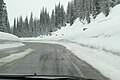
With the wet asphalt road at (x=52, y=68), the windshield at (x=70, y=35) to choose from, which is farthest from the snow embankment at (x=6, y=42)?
the wet asphalt road at (x=52, y=68)

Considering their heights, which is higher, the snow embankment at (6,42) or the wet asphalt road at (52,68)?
the snow embankment at (6,42)

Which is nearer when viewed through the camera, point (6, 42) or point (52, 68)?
point (52, 68)

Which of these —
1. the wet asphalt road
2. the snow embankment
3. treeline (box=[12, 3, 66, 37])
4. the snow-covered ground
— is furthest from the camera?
treeline (box=[12, 3, 66, 37])

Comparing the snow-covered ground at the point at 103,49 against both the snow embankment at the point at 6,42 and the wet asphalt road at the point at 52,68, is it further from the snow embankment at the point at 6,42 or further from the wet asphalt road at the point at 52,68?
the snow embankment at the point at 6,42

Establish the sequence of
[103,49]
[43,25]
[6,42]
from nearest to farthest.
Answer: [103,49] → [6,42] → [43,25]

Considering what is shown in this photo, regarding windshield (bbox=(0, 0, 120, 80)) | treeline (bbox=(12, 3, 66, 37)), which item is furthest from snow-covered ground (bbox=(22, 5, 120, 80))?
treeline (bbox=(12, 3, 66, 37))

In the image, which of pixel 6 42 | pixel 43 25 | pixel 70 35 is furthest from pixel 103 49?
pixel 43 25

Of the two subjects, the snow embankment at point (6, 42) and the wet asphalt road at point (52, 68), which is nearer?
the wet asphalt road at point (52, 68)

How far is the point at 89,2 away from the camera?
90.3 m

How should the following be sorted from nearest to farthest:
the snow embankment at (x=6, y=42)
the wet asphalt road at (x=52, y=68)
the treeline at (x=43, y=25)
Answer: the wet asphalt road at (x=52, y=68) → the snow embankment at (x=6, y=42) → the treeline at (x=43, y=25)

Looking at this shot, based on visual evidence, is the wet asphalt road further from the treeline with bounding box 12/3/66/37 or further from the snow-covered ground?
the treeline with bounding box 12/3/66/37

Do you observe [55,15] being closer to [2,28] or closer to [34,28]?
[34,28]

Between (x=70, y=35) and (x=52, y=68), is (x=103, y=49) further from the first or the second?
(x=70, y=35)

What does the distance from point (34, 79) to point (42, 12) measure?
16382 centimetres
